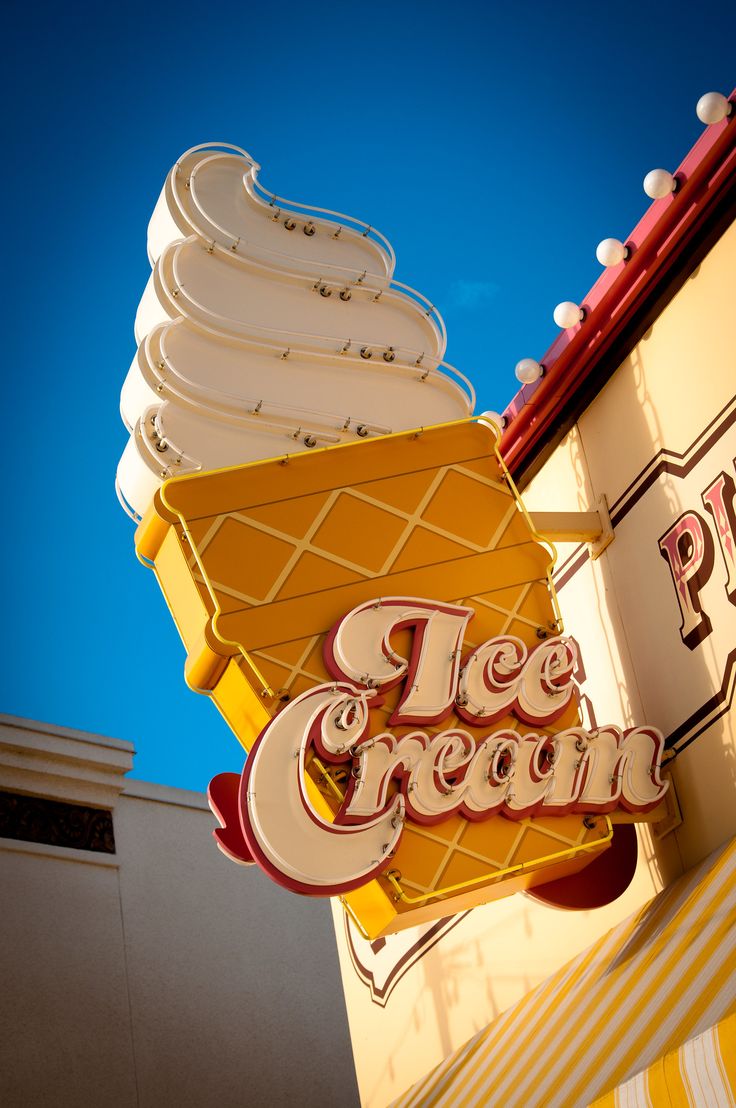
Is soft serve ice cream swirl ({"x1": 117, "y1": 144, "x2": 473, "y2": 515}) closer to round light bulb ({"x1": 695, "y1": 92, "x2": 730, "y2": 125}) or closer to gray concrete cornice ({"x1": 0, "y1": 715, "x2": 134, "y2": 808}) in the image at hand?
round light bulb ({"x1": 695, "y1": 92, "x2": 730, "y2": 125})

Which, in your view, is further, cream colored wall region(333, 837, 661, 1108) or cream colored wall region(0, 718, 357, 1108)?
cream colored wall region(0, 718, 357, 1108)

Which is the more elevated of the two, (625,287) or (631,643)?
(625,287)

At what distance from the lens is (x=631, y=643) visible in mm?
5980

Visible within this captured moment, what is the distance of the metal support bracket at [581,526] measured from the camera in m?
6.02

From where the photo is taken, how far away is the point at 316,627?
5.19 metres

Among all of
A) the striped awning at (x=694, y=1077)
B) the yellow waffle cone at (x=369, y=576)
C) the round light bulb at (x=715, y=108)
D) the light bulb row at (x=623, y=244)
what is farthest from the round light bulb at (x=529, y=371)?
the striped awning at (x=694, y=1077)

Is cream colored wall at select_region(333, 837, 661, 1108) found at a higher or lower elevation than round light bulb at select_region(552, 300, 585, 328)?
lower

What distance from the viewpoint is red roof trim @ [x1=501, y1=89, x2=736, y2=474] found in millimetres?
5430

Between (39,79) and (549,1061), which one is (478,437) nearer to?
(549,1061)

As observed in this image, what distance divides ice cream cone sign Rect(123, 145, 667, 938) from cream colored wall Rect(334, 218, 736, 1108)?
0.30 meters

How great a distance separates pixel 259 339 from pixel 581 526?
1.97m

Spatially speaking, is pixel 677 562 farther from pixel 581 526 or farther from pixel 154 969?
pixel 154 969

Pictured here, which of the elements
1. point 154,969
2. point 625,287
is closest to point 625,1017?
point 625,287

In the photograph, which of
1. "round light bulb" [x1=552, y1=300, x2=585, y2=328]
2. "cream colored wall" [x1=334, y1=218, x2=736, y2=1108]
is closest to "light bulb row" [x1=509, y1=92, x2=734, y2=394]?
"round light bulb" [x1=552, y1=300, x2=585, y2=328]
